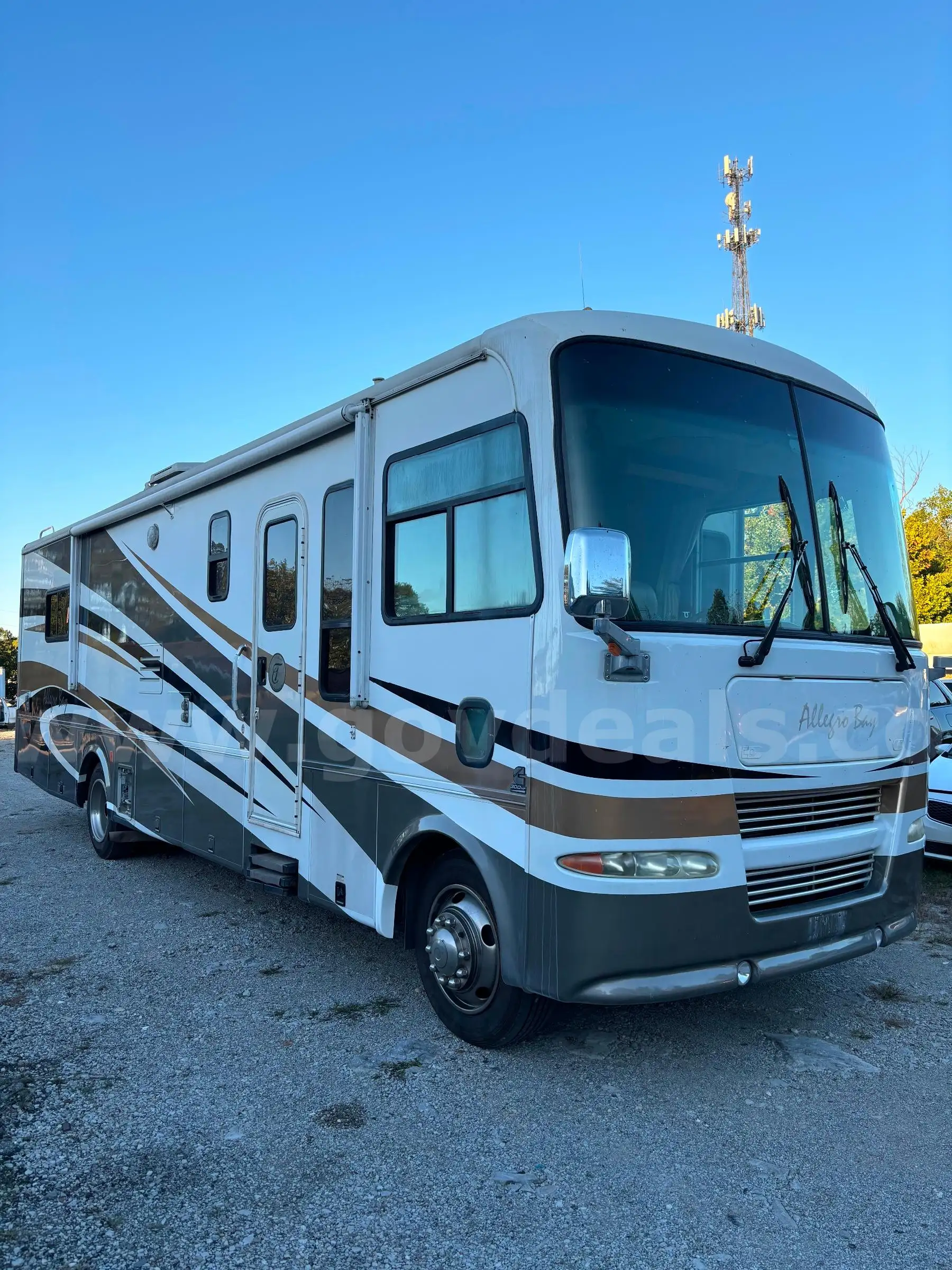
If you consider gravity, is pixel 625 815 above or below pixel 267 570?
below

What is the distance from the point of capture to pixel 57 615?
968 centimetres

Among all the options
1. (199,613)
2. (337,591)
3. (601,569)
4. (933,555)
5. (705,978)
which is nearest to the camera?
(601,569)

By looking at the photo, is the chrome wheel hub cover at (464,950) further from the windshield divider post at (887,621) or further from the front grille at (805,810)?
the windshield divider post at (887,621)

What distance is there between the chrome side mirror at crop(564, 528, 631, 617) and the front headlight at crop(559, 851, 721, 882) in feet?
2.95

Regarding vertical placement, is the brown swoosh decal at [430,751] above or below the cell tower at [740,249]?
below

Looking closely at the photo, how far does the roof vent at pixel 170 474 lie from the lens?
25.0 ft

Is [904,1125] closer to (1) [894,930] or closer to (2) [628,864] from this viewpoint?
(1) [894,930]

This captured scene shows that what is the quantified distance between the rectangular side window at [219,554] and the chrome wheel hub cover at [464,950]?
295 centimetres

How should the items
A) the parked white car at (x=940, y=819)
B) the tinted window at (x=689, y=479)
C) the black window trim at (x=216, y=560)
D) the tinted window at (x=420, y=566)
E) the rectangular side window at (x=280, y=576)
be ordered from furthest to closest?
the parked white car at (x=940, y=819), the black window trim at (x=216, y=560), the rectangular side window at (x=280, y=576), the tinted window at (x=420, y=566), the tinted window at (x=689, y=479)

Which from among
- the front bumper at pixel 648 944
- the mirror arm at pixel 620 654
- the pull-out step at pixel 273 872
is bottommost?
the pull-out step at pixel 273 872

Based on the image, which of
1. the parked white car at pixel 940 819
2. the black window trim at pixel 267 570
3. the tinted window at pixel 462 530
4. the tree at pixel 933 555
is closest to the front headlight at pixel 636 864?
the tinted window at pixel 462 530

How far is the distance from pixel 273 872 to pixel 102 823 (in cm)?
373

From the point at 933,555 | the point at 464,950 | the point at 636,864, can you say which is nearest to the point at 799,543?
the point at 636,864

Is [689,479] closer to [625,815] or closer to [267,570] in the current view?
[625,815]
